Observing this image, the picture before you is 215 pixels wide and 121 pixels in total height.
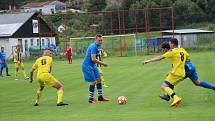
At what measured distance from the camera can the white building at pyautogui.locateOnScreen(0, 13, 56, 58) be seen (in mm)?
67062

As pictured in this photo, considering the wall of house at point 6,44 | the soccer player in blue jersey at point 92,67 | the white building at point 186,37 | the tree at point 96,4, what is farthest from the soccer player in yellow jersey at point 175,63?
the tree at point 96,4

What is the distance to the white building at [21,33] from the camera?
67062mm

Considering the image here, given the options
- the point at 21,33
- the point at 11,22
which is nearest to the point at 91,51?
the point at 21,33

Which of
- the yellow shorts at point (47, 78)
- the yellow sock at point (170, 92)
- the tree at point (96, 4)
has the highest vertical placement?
the tree at point (96, 4)

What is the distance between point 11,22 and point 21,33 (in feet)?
8.49

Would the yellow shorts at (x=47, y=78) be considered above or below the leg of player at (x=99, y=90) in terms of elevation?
above

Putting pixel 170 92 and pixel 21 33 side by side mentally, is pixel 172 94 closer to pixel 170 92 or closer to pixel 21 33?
pixel 170 92

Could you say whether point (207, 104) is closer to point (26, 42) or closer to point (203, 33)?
point (203, 33)

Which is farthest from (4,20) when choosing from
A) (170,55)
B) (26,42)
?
(170,55)

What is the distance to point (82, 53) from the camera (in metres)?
60.1

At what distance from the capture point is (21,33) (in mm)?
70125

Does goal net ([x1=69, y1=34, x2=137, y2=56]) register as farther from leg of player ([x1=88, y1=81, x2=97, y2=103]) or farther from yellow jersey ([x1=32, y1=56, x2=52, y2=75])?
yellow jersey ([x1=32, y1=56, x2=52, y2=75])

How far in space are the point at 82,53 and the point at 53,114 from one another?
46462 millimetres

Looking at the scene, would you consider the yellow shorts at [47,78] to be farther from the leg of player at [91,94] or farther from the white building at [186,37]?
the white building at [186,37]
